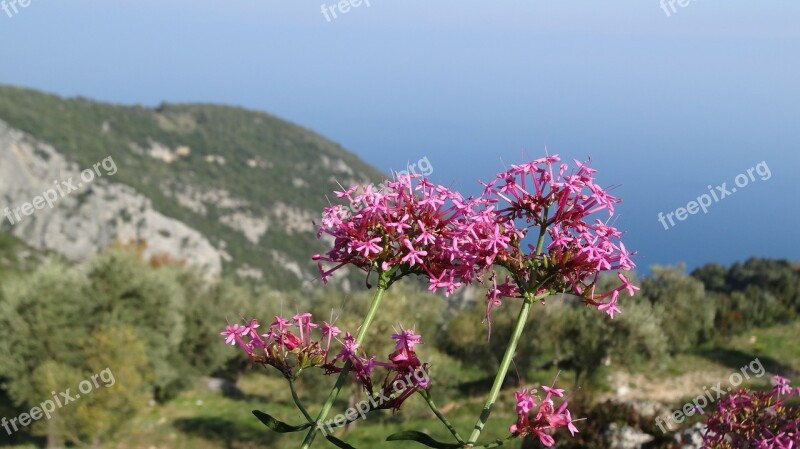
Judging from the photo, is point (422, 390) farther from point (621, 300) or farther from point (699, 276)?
point (699, 276)

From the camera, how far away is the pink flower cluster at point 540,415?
2412 mm

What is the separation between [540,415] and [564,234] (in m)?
0.72

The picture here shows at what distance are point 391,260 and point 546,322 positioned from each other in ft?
118

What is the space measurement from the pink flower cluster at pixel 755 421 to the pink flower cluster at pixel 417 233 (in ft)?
7.43

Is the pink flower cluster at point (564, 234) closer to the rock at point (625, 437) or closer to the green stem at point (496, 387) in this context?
the green stem at point (496, 387)

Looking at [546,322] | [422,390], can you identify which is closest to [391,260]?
[422,390]

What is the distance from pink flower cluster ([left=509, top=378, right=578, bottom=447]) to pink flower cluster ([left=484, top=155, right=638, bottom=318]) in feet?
1.32

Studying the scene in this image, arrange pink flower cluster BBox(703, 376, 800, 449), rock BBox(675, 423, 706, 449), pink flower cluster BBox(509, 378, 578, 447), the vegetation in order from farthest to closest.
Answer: the vegetation, rock BBox(675, 423, 706, 449), pink flower cluster BBox(703, 376, 800, 449), pink flower cluster BBox(509, 378, 578, 447)

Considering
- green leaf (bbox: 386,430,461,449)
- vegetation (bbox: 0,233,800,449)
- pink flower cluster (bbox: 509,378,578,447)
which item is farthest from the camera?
vegetation (bbox: 0,233,800,449)

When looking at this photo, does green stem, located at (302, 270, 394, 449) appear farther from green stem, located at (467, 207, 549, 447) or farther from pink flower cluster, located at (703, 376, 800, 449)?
pink flower cluster, located at (703, 376, 800, 449)

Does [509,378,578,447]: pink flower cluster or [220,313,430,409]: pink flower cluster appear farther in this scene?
[220,313,430,409]: pink flower cluster

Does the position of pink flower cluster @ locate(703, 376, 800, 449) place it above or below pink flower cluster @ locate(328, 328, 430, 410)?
below

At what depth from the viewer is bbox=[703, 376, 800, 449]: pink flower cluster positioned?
12.4ft

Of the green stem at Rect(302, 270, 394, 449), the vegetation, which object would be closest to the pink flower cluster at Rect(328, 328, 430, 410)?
the green stem at Rect(302, 270, 394, 449)
